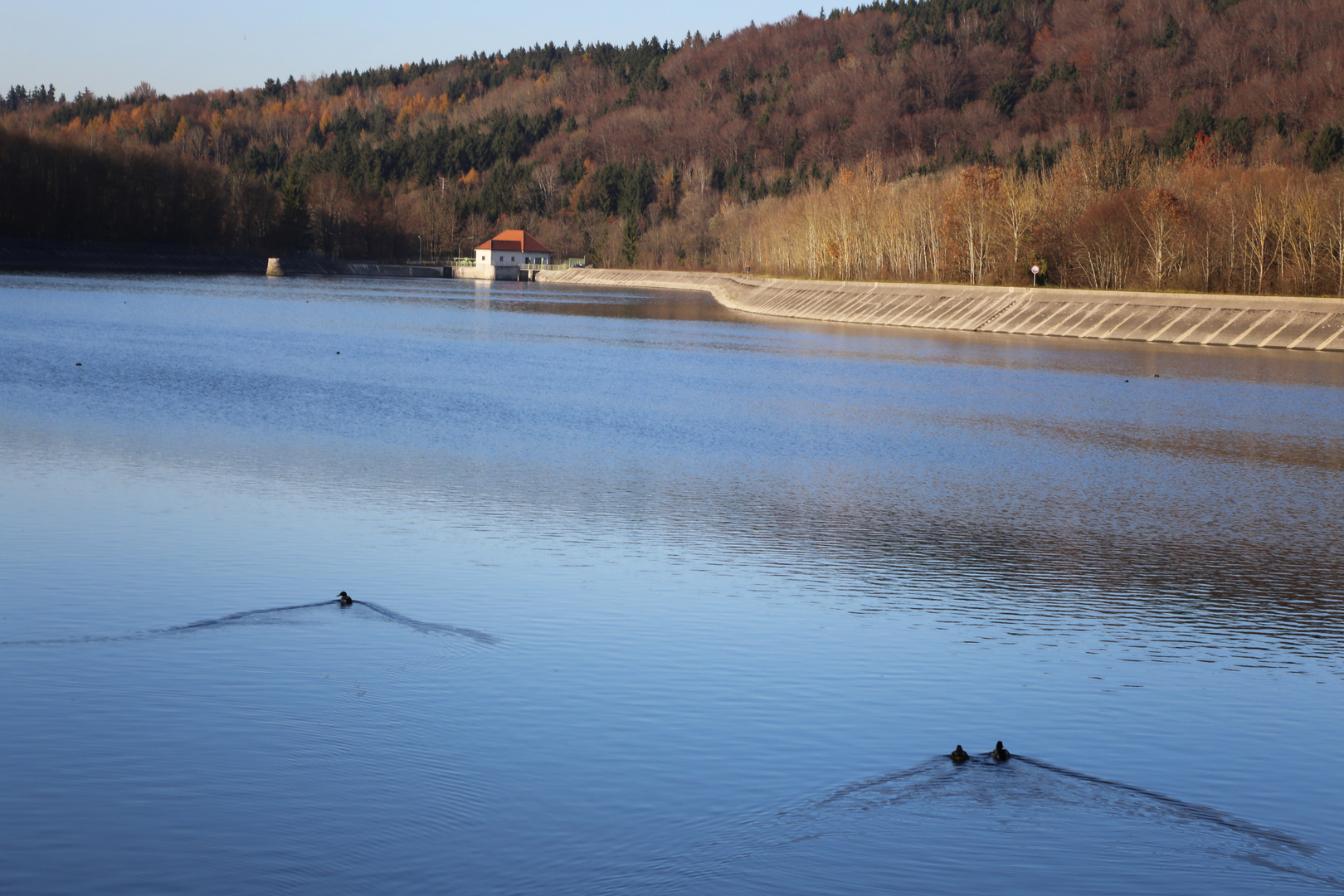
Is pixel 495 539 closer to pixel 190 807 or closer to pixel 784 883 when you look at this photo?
pixel 190 807

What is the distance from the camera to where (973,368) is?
4697cm

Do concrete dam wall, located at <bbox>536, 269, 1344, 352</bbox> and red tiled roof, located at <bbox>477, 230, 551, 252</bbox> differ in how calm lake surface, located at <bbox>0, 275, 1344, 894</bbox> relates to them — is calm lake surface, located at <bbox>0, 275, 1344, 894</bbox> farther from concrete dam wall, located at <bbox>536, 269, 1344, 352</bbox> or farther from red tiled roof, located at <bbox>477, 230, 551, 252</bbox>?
red tiled roof, located at <bbox>477, 230, 551, 252</bbox>

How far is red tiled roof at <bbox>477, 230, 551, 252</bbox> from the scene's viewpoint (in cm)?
19325

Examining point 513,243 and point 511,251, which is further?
point 513,243

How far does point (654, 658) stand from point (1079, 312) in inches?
2562

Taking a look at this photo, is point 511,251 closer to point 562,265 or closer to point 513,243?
point 513,243

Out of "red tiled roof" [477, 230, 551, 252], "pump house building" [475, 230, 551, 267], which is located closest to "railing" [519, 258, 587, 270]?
"pump house building" [475, 230, 551, 267]

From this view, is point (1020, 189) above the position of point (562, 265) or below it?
above

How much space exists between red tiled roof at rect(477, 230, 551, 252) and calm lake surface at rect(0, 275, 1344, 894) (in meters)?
168

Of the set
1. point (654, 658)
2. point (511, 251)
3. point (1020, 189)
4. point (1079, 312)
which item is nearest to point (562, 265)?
point (511, 251)

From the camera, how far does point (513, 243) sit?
7677 inches

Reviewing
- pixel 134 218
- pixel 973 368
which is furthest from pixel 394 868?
pixel 134 218

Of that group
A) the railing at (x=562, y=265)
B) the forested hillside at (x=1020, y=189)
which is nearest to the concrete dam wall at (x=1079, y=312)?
the forested hillside at (x=1020, y=189)

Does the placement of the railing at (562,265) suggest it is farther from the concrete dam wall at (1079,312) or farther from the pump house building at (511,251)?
the concrete dam wall at (1079,312)
